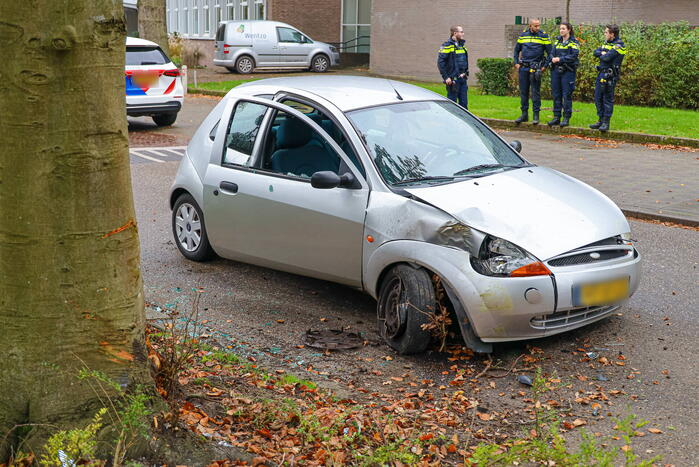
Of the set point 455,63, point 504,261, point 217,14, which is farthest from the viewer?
point 217,14

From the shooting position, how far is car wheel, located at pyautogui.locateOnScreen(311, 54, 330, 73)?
106ft

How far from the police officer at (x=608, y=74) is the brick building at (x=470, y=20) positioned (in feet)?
25.5

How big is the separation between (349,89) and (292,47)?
26.0m

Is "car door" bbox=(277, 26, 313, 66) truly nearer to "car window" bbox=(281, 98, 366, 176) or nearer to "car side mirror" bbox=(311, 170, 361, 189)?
"car window" bbox=(281, 98, 366, 176)

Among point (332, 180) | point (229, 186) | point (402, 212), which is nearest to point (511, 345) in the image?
point (402, 212)

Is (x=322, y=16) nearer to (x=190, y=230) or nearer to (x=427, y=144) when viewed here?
(x=190, y=230)

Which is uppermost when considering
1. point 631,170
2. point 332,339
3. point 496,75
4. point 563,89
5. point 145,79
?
point 496,75

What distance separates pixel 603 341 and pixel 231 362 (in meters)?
2.49

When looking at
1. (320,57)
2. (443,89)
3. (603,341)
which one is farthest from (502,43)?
(603,341)

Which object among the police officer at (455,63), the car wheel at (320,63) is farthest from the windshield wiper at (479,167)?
the car wheel at (320,63)

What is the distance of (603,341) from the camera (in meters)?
5.63

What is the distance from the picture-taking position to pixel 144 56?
Result: 16672mm

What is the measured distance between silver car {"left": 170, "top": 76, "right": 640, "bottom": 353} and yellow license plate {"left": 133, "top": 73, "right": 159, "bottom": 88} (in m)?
9.61

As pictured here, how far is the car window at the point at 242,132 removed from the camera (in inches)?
267
